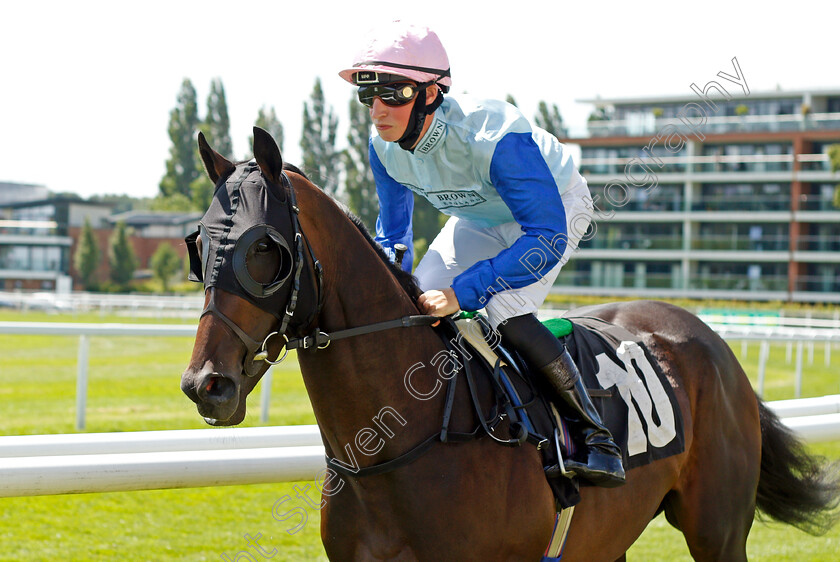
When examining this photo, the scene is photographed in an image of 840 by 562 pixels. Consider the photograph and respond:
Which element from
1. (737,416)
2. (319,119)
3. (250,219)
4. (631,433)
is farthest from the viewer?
(319,119)

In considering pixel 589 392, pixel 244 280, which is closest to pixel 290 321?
pixel 244 280

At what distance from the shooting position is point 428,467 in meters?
2.18

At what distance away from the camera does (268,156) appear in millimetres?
1971

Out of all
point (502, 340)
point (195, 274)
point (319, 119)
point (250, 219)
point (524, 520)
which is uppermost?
point (319, 119)

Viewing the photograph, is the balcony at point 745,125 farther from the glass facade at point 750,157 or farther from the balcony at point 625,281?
the balcony at point 625,281

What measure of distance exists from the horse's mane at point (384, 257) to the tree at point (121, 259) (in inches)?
2151

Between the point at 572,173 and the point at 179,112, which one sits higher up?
the point at 179,112

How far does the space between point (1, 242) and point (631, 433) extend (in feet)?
206

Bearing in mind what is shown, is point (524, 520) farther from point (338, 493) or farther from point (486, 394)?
point (338, 493)

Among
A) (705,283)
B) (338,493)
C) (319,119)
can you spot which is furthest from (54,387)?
(319,119)

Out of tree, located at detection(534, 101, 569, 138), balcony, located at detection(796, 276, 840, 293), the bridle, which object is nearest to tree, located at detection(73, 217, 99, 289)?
tree, located at detection(534, 101, 569, 138)

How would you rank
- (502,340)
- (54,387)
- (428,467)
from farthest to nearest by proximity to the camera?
(54,387) → (502,340) → (428,467)

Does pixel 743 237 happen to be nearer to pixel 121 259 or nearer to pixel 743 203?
pixel 743 203

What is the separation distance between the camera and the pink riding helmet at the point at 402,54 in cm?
230
